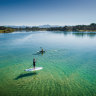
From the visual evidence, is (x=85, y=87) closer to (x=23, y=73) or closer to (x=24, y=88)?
(x=24, y=88)

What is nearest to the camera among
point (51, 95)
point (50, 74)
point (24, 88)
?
point (51, 95)

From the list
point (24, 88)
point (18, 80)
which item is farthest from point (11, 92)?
point (18, 80)

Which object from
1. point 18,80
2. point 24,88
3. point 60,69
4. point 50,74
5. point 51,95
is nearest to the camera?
point 51,95

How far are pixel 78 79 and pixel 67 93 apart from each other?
4627 millimetres

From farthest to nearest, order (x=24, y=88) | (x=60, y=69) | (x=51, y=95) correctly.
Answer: (x=60, y=69)
(x=24, y=88)
(x=51, y=95)

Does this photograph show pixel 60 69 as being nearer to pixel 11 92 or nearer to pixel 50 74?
pixel 50 74

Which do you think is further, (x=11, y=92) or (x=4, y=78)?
(x=4, y=78)

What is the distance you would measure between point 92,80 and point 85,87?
2.98 metres

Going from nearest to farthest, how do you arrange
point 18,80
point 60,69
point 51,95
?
point 51,95 < point 18,80 < point 60,69

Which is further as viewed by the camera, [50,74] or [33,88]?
[50,74]

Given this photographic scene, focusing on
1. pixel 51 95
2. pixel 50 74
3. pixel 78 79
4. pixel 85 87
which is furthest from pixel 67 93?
pixel 50 74

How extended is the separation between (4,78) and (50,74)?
8879mm

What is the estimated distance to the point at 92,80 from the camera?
16219 millimetres

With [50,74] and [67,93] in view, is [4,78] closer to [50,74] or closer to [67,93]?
[50,74]
